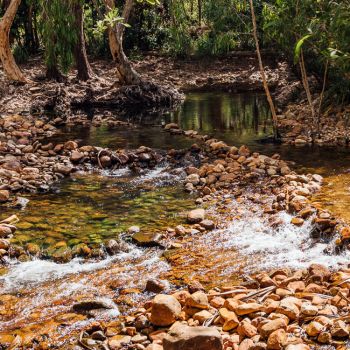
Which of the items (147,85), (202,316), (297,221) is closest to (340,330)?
(202,316)

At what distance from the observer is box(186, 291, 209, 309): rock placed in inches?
141

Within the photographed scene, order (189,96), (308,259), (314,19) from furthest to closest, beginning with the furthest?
1. (189,96)
2. (314,19)
3. (308,259)

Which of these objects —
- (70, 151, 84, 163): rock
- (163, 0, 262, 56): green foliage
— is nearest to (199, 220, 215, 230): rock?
(70, 151, 84, 163): rock

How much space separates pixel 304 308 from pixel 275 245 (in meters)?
1.65

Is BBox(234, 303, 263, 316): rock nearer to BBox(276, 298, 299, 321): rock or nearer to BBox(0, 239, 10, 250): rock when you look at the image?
BBox(276, 298, 299, 321): rock

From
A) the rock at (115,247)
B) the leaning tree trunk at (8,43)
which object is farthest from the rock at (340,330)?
the leaning tree trunk at (8,43)

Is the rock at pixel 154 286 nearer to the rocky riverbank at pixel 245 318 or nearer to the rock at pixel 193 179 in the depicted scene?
the rocky riverbank at pixel 245 318

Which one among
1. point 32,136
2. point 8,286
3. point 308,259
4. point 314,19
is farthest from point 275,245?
point 32,136

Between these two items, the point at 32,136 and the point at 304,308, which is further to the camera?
the point at 32,136

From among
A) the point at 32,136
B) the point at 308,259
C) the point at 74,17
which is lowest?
the point at 308,259

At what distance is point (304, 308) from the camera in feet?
10.8

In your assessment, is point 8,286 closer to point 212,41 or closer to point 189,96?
point 189,96

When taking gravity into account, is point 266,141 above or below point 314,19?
below

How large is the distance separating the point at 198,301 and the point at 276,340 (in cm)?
75
